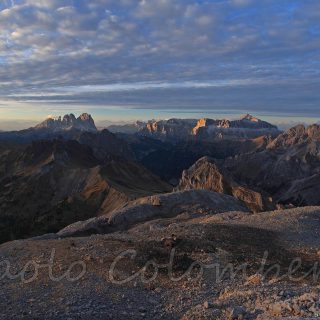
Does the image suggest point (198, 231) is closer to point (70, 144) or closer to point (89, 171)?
point (89, 171)

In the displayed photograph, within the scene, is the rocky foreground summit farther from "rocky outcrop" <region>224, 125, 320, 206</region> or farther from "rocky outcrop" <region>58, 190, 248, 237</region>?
"rocky outcrop" <region>224, 125, 320, 206</region>

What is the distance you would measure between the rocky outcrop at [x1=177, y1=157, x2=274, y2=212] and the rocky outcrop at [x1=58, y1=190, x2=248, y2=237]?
24.0 metres

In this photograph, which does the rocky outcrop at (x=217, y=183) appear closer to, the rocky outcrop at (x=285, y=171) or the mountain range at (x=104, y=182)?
the mountain range at (x=104, y=182)

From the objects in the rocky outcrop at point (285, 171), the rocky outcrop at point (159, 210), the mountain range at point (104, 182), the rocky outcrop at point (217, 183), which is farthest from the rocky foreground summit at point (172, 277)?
the rocky outcrop at point (285, 171)

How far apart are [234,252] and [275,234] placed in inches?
200

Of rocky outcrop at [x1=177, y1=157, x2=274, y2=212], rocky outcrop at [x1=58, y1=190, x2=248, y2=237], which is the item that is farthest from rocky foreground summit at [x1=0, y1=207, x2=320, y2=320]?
rocky outcrop at [x1=177, y1=157, x2=274, y2=212]

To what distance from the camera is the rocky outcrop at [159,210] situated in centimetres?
3666

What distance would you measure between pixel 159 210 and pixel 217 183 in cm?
4491

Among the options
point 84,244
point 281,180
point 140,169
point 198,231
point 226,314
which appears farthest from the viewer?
point 281,180

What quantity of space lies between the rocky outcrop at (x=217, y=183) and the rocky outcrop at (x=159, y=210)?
24.0 meters

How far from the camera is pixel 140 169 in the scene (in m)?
122

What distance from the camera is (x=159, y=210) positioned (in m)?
44.4

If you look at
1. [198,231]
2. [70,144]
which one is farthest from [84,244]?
[70,144]

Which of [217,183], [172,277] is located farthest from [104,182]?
[172,277]
